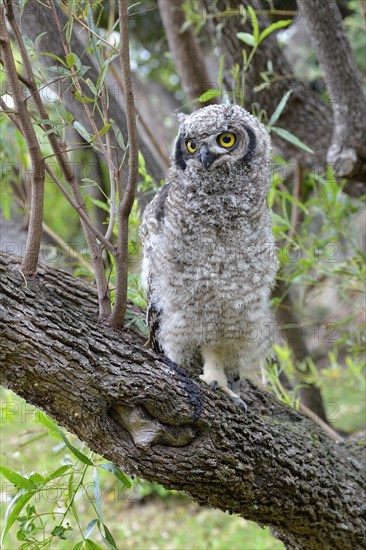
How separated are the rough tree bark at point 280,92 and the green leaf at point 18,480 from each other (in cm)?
202

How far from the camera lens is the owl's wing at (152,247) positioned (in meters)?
2.10

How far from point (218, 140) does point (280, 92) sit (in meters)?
1.30

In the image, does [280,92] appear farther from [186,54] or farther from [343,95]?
[186,54]

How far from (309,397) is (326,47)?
5.60 feet

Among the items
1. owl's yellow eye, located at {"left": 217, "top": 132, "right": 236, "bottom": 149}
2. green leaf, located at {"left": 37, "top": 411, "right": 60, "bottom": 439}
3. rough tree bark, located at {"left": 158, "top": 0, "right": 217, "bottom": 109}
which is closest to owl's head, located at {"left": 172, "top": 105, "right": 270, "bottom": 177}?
owl's yellow eye, located at {"left": 217, "top": 132, "right": 236, "bottom": 149}

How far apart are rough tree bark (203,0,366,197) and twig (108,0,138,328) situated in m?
1.64

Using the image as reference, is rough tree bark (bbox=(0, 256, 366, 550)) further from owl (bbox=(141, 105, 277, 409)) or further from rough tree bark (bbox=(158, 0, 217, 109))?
rough tree bark (bbox=(158, 0, 217, 109))

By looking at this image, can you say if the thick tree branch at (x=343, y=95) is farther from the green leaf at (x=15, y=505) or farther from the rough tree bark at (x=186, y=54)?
the green leaf at (x=15, y=505)

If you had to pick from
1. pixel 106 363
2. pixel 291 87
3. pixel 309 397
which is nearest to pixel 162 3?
pixel 291 87

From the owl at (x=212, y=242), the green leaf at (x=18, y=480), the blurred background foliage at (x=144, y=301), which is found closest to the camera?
the green leaf at (x=18, y=480)

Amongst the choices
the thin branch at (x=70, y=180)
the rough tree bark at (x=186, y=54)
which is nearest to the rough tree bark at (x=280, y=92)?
the rough tree bark at (x=186, y=54)

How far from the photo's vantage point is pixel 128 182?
1.45 m

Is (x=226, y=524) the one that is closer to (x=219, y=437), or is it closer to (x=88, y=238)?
(x=219, y=437)

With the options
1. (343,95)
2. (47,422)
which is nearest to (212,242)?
(47,422)
